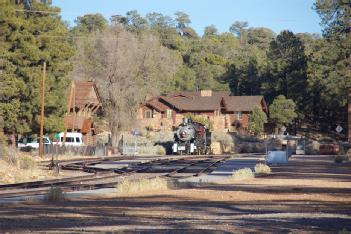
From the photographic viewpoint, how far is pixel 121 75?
87688 mm

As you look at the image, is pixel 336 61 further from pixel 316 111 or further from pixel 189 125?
pixel 316 111

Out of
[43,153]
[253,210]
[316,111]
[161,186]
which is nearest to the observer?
[253,210]

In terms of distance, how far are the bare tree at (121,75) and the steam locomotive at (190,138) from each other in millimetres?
14627

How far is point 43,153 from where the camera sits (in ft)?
199

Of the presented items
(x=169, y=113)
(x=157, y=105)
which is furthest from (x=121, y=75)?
(x=169, y=113)

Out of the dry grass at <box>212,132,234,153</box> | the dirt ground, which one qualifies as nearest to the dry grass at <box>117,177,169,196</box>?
the dirt ground

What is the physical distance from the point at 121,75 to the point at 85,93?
680 centimetres

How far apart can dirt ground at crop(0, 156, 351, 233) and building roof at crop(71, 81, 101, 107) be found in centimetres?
5685

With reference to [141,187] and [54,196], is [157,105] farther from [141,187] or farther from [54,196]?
[54,196]

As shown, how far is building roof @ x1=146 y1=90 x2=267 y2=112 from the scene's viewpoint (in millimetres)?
106688

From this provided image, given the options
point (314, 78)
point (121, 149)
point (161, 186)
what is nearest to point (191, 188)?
point (161, 186)

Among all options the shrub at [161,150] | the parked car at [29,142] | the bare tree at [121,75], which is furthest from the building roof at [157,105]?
the parked car at [29,142]

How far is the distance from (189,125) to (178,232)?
2257 inches

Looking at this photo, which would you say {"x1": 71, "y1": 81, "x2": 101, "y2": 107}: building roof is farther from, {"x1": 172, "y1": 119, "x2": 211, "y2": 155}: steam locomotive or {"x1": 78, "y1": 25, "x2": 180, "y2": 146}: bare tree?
{"x1": 172, "y1": 119, "x2": 211, "y2": 155}: steam locomotive
